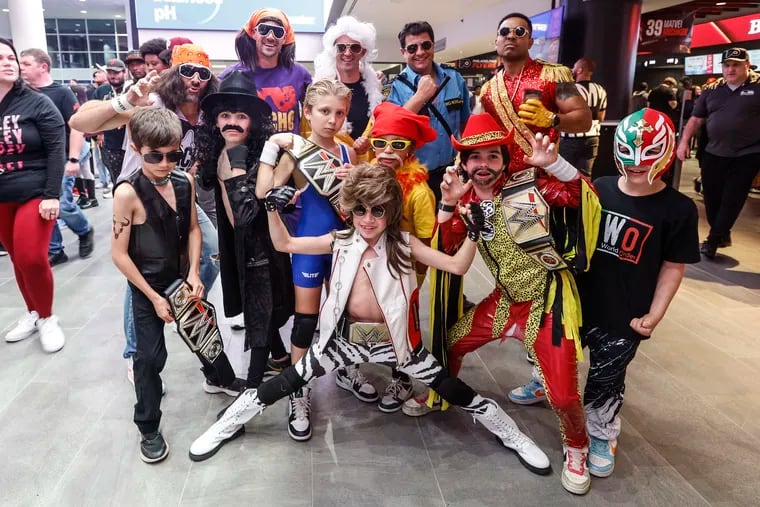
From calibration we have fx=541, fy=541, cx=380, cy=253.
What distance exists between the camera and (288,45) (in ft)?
8.81

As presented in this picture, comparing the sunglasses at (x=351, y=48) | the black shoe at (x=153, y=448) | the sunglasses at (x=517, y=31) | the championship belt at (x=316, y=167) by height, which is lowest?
the black shoe at (x=153, y=448)

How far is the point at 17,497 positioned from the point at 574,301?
2129mm

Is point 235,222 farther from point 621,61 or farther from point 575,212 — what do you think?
point 621,61

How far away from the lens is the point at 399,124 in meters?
2.09

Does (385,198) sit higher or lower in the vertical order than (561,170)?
lower

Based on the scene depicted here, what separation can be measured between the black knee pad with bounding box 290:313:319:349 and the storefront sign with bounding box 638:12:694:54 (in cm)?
712

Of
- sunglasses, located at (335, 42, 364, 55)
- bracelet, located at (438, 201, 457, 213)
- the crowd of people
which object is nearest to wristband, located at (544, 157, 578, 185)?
the crowd of people

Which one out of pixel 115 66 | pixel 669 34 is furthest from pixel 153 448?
pixel 669 34

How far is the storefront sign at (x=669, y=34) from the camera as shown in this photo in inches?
294

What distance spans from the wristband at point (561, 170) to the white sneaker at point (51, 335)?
282 centimetres

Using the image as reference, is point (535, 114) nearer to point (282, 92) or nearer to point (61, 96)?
point (282, 92)

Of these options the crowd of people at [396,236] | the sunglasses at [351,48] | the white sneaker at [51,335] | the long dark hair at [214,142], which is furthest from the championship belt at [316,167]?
the white sneaker at [51,335]

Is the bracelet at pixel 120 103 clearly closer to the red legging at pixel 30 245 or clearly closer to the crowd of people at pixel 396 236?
the crowd of people at pixel 396 236

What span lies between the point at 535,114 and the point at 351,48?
3.48 ft
